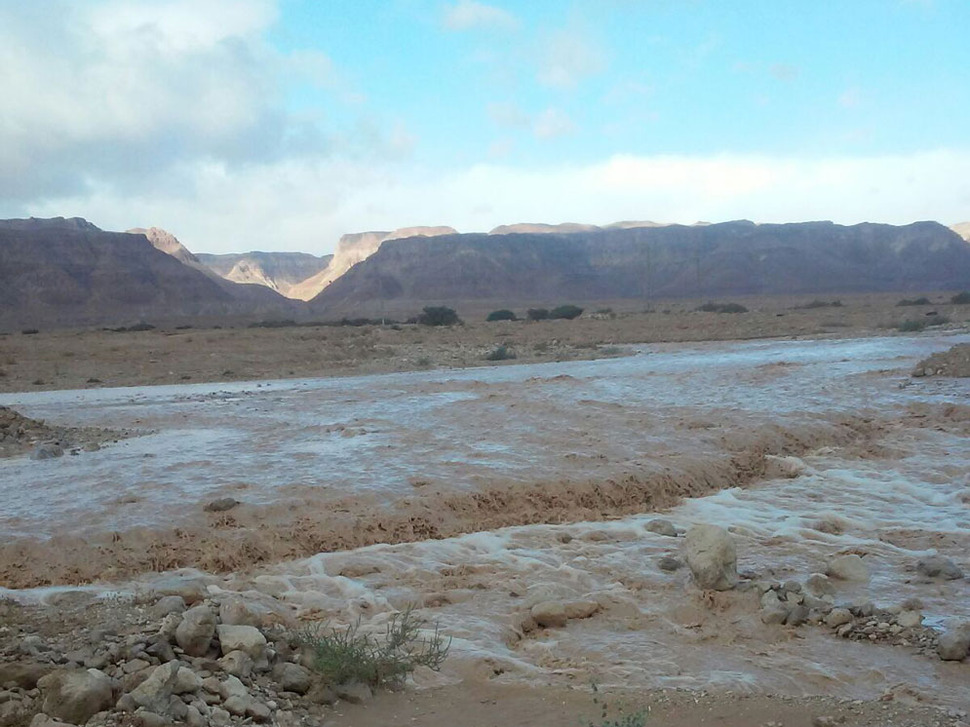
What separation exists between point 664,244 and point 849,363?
97606 millimetres

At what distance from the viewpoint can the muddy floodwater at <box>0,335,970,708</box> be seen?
5082 millimetres

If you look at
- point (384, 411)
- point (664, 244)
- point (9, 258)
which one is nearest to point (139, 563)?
point (384, 411)

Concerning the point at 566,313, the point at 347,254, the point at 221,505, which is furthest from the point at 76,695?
the point at 347,254

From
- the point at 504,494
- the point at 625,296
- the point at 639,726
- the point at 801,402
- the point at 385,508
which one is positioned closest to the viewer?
the point at 639,726

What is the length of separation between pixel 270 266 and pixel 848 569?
161129 millimetres

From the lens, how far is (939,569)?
6.16 m

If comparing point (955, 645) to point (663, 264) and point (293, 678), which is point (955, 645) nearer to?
point (293, 678)

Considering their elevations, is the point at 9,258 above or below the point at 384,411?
above

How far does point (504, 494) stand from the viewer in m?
8.77

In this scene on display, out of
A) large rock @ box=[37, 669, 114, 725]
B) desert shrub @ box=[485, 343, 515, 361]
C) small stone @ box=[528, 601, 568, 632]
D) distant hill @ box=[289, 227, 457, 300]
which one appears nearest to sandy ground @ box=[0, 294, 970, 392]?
desert shrub @ box=[485, 343, 515, 361]

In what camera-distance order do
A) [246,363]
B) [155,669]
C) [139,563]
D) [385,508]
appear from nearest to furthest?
[155,669] < [139,563] < [385,508] < [246,363]

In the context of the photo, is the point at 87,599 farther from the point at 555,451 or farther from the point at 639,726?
the point at 555,451

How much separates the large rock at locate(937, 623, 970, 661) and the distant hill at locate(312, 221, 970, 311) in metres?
93.5

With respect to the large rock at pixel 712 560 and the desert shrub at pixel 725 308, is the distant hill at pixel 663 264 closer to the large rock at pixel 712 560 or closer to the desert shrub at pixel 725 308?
the desert shrub at pixel 725 308
